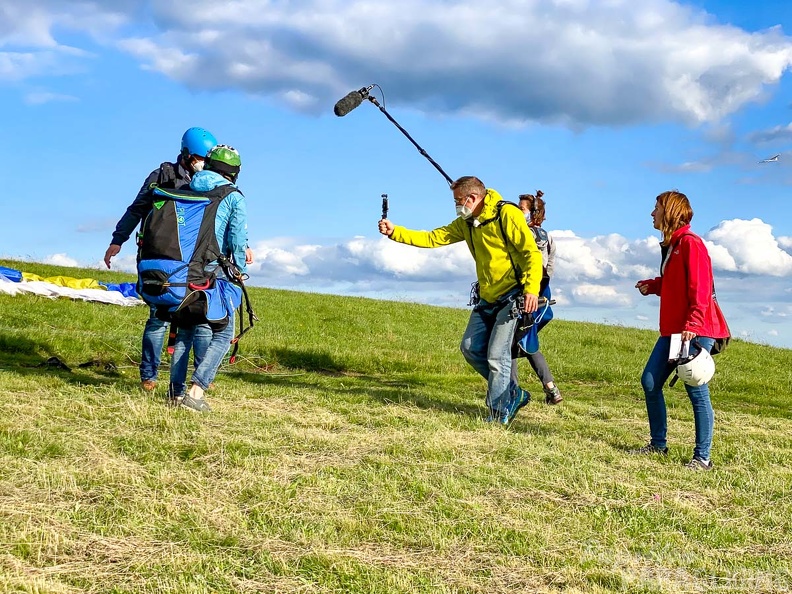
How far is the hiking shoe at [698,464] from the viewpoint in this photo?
21.8ft

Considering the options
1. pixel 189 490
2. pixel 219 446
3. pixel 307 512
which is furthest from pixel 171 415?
pixel 307 512

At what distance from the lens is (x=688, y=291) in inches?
261

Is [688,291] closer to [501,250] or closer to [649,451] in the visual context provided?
[649,451]

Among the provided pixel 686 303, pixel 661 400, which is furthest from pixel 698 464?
pixel 686 303

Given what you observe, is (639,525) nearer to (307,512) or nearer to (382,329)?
(307,512)

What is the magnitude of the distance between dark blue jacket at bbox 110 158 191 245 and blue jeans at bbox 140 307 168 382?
941 millimetres

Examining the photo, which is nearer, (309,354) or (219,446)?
(219,446)

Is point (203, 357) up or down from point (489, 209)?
down

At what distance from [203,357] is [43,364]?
15.5 feet

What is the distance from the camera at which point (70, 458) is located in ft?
18.4

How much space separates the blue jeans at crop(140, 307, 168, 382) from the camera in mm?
8562

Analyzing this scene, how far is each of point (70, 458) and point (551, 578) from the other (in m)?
3.36

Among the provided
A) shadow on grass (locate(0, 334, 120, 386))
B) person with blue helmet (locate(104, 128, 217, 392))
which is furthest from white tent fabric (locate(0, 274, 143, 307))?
person with blue helmet (locate(104, 128, 217, 392))

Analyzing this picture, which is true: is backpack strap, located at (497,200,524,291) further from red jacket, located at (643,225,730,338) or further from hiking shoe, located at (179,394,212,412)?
hiking shoe, located at (179,394,212,412)
